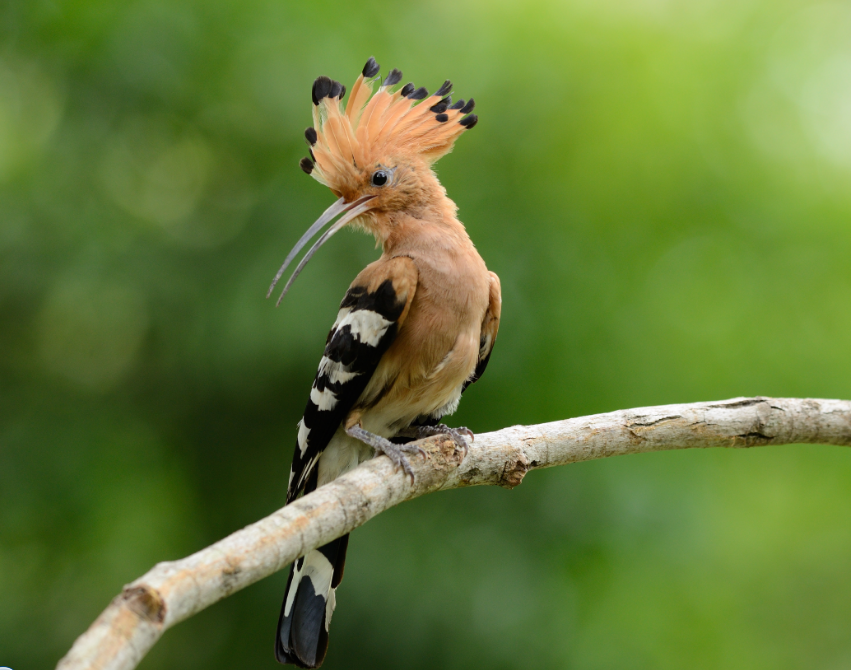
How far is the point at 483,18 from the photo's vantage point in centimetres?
322

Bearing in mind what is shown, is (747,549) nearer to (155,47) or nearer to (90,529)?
(90,529)

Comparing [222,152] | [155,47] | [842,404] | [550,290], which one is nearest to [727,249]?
[550,290]

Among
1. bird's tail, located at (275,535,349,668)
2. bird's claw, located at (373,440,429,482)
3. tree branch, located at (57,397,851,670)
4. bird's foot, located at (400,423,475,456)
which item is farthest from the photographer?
bird's tail, located at (275,535,349,668)

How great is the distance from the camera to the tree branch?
1046 millimetres

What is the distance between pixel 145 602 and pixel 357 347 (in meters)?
0.86

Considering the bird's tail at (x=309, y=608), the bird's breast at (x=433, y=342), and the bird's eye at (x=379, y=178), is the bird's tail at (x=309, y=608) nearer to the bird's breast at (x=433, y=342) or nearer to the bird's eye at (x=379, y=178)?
the bird's breast at (x=433, y=342)

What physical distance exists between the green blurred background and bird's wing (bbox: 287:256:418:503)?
94 centimetres

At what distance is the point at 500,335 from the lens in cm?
293

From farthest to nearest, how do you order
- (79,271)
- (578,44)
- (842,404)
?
(578,44) → (79,271) → (842,404)

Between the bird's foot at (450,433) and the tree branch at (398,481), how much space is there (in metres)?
0.02

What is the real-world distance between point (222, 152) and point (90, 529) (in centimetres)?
156

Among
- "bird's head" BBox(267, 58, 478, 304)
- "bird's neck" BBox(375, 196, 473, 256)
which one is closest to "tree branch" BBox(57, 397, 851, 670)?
"bird's neck" BBox(375, 196, 473, 256)

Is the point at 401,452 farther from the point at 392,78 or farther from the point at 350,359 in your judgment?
the point at 392,78

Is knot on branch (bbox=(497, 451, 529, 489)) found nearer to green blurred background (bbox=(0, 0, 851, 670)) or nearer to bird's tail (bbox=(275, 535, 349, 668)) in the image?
bird's tail (bbox=(275, 535, 349, 668))
